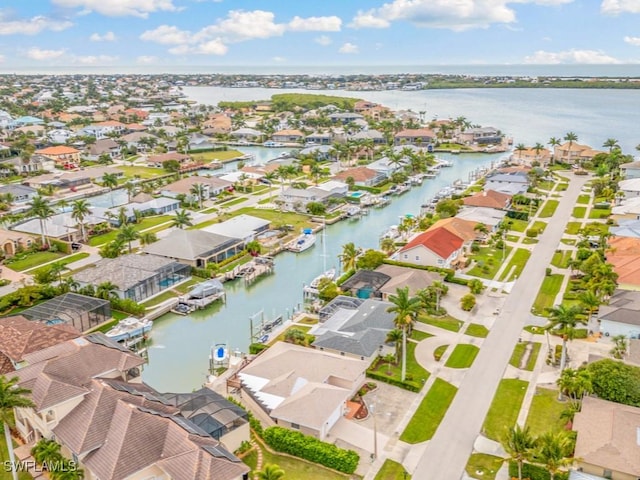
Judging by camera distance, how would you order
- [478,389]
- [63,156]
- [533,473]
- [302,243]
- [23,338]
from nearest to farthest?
[533,473]
[478,389]
[23,338]
[302,243]
[63,156]

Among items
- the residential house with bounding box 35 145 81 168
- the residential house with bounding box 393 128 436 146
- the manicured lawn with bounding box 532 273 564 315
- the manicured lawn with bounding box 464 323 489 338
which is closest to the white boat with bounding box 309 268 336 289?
the manicured lawn with bounding box 464 323 489 338

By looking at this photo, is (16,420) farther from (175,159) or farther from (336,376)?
(175,159)

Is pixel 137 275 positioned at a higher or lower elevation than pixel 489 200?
lower

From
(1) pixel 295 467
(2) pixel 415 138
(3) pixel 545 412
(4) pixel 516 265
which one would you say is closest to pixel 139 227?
(4) pixel 516 265

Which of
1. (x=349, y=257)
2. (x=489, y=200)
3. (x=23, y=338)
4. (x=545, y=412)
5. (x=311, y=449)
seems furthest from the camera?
(x=489, y=200)

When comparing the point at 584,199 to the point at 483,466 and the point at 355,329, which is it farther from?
the point at 483,466

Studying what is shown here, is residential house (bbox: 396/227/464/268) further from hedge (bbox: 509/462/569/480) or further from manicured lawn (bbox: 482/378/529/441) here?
hedge (bbox: 509/462/569/480)

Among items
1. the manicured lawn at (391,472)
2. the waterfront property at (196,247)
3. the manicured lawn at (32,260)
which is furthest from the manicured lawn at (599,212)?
the manicured lawn at (32,260)
